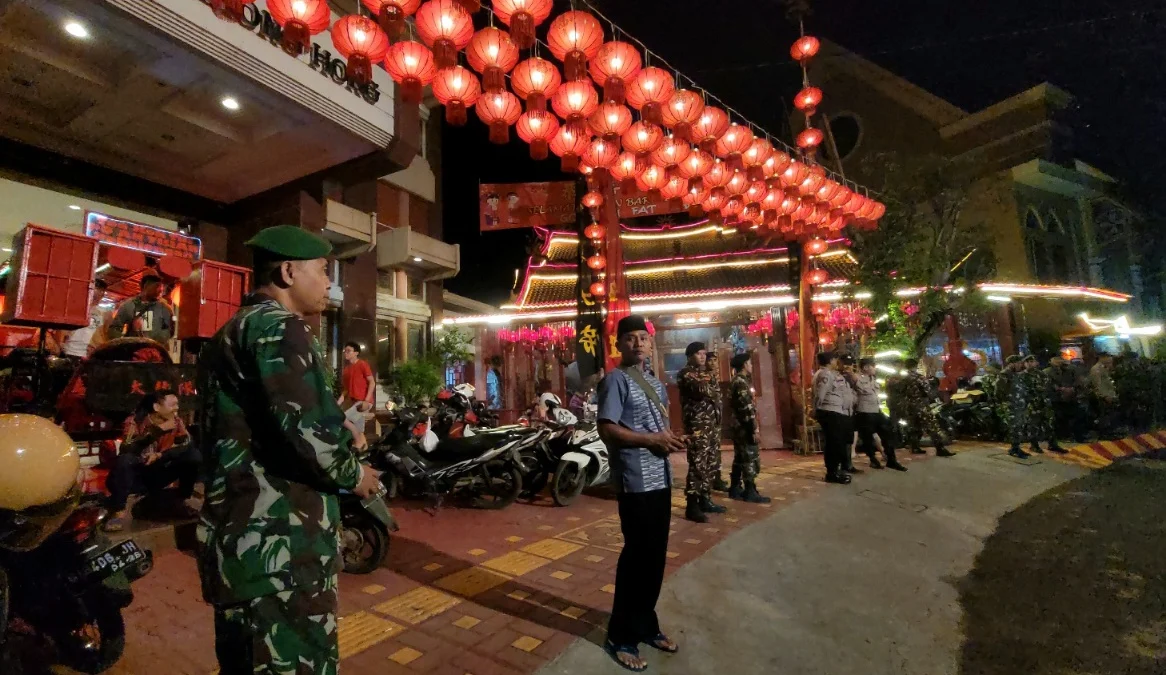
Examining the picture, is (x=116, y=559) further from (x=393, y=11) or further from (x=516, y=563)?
(x=393, y=11)

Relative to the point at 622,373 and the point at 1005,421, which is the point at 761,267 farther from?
the point at 622,373

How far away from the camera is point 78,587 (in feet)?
8.77

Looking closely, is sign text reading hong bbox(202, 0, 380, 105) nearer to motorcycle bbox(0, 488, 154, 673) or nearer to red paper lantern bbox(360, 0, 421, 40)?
red paper lantern bbox(360, 0, 421, 40)

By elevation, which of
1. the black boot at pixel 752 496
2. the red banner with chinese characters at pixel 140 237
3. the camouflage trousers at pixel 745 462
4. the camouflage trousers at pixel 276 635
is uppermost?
the red banner with chinese characters at pixel 140 237

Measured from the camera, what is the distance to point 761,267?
14727 mm

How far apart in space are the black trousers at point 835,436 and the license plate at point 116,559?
726 cm

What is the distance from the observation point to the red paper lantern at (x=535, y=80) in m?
6.43

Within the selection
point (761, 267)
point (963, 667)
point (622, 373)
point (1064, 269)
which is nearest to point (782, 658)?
point (963, 667)

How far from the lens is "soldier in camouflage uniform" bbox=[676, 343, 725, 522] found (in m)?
5.78

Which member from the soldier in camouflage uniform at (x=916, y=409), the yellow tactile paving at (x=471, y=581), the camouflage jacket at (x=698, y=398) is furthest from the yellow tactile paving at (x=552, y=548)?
the soldier in camouflage uniform at (x=916, y=409)

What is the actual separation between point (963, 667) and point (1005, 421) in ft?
34.0

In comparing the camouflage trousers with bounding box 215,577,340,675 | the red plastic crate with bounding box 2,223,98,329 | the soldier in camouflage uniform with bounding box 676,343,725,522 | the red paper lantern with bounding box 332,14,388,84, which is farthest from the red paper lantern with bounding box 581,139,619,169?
the camouflage trousers with bounding box 215,577,340,675

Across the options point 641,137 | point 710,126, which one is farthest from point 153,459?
point 710,126

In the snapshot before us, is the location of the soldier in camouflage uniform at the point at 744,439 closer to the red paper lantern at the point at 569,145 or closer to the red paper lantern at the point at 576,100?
the red paper lantern at the point at 569,145
